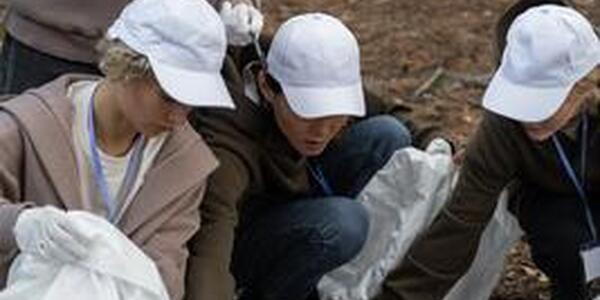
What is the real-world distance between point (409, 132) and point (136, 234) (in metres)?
0.88

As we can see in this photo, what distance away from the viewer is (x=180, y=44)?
2.48 metres

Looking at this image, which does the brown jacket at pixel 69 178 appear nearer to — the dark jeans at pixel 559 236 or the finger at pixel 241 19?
the finger at pixel 241 19

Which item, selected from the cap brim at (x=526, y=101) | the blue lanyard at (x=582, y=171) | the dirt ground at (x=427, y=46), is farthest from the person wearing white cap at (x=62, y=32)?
the dirt ground at (x=427, y=46)

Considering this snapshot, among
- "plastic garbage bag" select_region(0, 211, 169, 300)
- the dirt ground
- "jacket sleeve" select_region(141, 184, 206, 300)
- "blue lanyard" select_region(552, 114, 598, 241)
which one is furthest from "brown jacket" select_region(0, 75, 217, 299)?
the dirt ground

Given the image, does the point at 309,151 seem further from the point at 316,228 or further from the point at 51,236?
the point at 51,236

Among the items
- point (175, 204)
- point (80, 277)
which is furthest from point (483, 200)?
point (80, 277)

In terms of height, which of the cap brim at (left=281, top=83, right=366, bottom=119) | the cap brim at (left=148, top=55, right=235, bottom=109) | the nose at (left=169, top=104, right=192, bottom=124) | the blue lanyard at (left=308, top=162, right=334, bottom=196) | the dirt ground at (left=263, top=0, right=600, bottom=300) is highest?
the cap brim at (left=148, top=55, right=235, bottom=109)

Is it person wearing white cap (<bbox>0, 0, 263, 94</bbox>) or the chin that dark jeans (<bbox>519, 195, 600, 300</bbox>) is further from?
person wearing white cap (<bbox>0, 0, 263, 94</bbox>)

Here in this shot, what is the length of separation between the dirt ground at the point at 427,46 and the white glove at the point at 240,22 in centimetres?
146

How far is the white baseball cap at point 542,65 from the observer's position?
2.77 meters

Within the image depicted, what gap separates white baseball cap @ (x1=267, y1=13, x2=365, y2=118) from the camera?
2.81m

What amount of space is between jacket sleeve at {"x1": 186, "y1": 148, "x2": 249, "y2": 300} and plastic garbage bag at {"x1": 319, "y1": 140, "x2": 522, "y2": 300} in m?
0.45

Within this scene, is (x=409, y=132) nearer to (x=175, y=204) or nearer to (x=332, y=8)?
(x=175, y=204)

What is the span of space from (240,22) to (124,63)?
1.41ft
